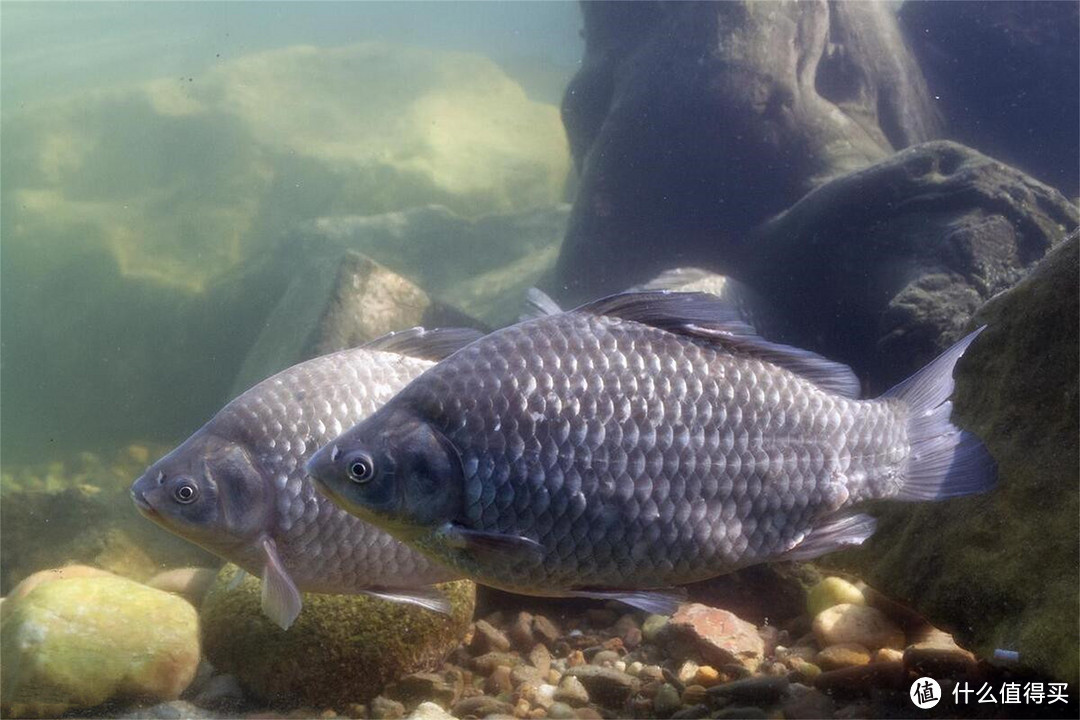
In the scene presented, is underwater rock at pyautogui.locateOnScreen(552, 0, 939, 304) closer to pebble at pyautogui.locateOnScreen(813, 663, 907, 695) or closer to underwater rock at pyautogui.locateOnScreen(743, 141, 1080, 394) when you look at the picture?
underwater rock at pyautogui.locateOnScreen(743, 141, 1080, 394)

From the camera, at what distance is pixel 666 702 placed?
9.44 feet

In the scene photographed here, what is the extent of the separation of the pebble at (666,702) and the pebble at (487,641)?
1143mm

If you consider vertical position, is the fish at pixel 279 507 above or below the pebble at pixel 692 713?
above

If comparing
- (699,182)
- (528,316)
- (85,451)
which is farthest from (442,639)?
(85,451)

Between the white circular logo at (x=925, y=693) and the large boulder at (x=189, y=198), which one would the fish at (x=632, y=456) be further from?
the large boulder at (x=189, y=198)

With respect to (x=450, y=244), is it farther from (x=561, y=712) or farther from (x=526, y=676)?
(x=561, y=712)

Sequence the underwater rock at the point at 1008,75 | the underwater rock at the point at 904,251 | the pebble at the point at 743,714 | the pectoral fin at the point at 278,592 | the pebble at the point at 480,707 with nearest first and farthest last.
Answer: the pectoral fin at the point at 278,592 → the pebble at the point at 743,714 → the pebble at the point at 480,707 → the underwater rock at the point at 904,251 → the underwater rock at the point at 1008,75

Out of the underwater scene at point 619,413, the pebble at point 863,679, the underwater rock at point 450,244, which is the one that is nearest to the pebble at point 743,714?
the underwater scene at point 619,413

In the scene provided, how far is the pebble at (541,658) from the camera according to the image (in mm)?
3574

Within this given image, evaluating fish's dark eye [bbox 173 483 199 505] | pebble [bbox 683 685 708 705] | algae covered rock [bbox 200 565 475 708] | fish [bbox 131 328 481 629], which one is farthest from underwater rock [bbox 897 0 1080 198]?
fish's dark eye [bbox 173 483 199 505]

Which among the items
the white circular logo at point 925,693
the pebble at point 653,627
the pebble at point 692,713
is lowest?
the pebble at point 653,627

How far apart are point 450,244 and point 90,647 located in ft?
35.4

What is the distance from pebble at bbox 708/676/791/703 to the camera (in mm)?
2762

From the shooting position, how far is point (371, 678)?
11.7 feet
